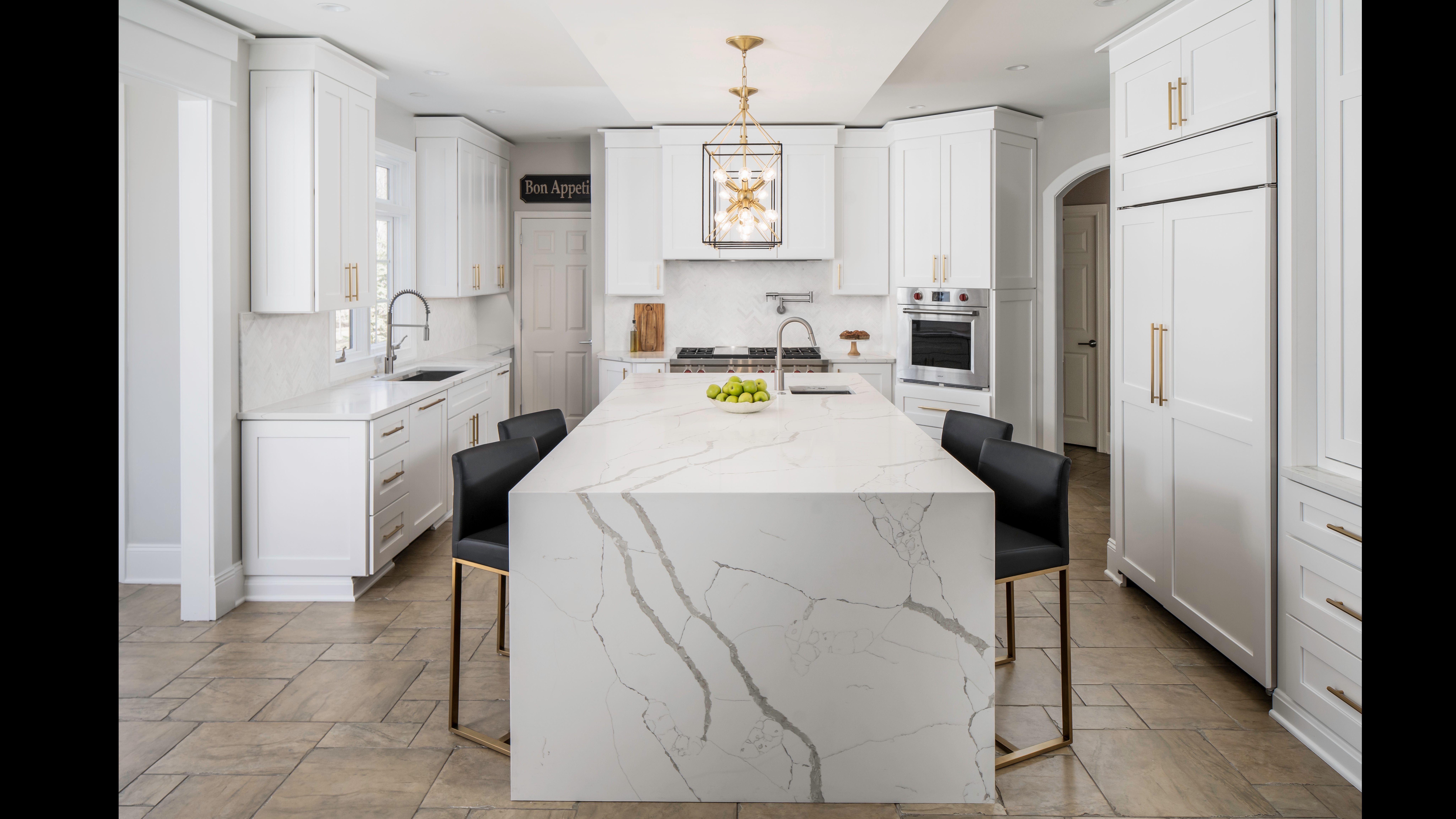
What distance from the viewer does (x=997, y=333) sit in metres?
5.77

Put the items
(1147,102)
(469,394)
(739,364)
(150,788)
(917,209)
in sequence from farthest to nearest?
(739,364)
(917,209)
(469,394)
(1147,102)
(150,788)

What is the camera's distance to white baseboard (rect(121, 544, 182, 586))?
4020 mm

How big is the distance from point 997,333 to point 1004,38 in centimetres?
208

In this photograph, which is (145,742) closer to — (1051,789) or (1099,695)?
(1051,789)

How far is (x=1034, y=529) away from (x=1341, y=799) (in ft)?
3.23

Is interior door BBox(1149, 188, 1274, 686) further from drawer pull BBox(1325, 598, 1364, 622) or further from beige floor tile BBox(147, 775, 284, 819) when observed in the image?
beige floor tile BBox(147, 775, 284, 819)

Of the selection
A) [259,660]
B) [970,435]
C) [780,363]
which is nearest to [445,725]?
[259,660]

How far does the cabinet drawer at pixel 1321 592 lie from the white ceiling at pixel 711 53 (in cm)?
222

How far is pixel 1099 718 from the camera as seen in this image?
8.79 ft

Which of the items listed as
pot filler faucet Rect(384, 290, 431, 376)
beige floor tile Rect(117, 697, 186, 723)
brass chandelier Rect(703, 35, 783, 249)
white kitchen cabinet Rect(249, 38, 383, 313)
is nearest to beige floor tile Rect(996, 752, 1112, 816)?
beige floor tile Rect(117, 697, 186, 723)

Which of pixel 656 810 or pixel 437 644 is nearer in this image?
pixel 656 810

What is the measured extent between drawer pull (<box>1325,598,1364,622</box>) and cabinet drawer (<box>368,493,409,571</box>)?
3.47 meters

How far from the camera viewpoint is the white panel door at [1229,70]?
2.73 metres
